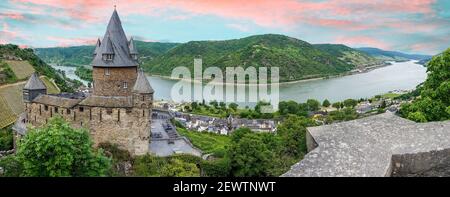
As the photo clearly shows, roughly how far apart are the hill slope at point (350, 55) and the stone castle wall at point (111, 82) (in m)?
101

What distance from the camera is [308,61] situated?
9819 centimetres

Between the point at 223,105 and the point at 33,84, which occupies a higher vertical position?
the point at 33,84

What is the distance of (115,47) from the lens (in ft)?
63.0

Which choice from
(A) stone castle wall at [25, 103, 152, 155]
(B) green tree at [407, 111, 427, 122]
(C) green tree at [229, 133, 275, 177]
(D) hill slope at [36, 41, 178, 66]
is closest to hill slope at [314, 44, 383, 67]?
(D) hill slope at [36, 41, 178, 66]

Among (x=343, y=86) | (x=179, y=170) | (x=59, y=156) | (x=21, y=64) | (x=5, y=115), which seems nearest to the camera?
(x=59, y=156)

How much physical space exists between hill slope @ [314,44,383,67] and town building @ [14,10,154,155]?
331 ft

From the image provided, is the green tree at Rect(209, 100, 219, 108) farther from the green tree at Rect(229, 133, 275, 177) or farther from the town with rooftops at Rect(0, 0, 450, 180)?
the green tree at Rect(229, 133, 275, 177)

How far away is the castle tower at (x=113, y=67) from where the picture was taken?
62.1 feet

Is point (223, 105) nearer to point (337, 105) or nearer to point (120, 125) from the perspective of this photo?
point (337, 105)

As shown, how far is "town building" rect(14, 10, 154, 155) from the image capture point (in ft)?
58.0

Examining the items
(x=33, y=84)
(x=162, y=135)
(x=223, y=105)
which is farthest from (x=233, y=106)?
(x=33, y=84)

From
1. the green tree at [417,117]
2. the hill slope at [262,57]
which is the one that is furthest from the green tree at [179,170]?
the hill slope at [262,57]

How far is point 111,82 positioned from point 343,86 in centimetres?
7389
